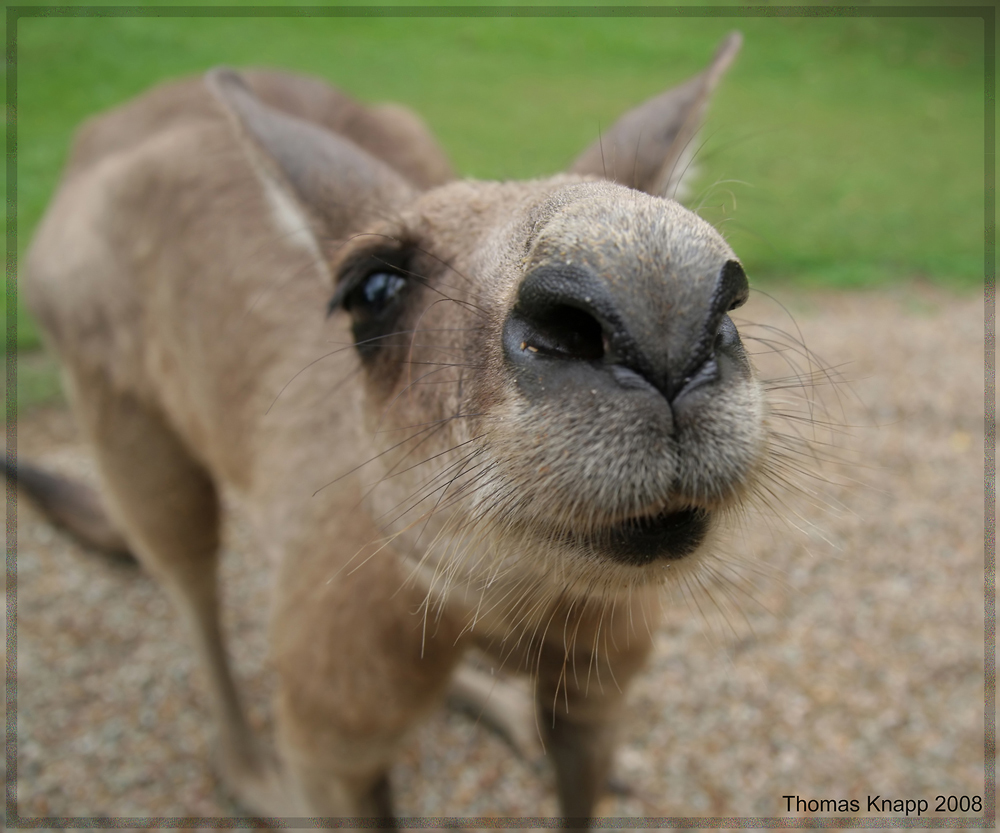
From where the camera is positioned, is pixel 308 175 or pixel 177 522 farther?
pixel 177 522

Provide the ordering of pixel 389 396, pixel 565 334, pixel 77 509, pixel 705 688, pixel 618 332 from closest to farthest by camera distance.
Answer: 1. pixel 618 332
2. pixel 565 334
3. pixel 389 396
4. pixel 705 688
5. pixel 77 509

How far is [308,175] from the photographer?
2645 mm

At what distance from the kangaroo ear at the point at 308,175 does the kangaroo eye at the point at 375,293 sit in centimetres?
36

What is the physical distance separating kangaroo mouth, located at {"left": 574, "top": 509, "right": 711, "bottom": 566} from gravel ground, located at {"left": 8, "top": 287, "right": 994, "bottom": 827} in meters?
1.76

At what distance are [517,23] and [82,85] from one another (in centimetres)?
714

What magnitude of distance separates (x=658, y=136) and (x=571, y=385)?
165 centimetres

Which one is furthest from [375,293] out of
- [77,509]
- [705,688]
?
[77,509]

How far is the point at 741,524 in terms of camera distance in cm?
175

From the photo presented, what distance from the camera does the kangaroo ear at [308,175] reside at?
103 inches

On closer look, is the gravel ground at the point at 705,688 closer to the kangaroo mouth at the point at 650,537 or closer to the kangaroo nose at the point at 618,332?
the kangaroo mouth at the point at 650,537

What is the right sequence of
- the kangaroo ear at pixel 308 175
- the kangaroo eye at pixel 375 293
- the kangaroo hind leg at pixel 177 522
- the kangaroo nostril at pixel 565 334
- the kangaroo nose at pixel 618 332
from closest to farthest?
the kangaroo nose at pixel 618 332 < the kangaroo nostril at pixel 565 334 < the kangaroo eye at pixel 375 293 < the kangaroo ear at pixel 308 175 < the kangaroo hind leg at pixel 177 522

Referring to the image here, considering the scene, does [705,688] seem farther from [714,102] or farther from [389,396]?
[714,102]

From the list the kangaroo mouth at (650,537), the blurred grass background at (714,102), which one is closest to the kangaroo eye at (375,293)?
the kangaroo mouth at (650,537)

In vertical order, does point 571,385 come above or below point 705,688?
above
